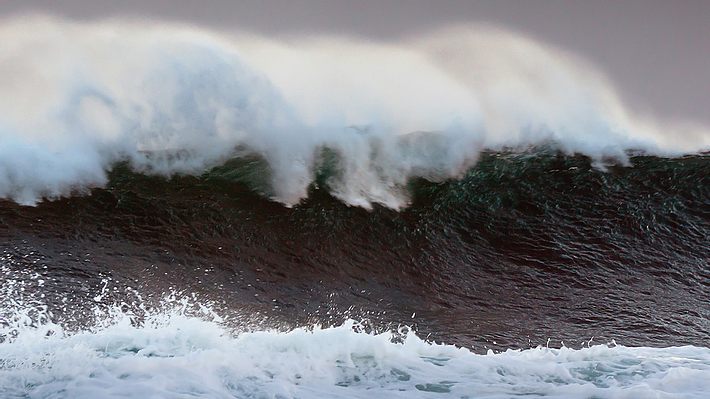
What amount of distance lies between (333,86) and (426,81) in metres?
0.77

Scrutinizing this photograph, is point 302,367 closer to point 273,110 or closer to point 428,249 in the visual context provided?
point 428,249

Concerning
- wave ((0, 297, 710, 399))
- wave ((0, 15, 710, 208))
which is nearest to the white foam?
wave ((0, 297, 710, 399))

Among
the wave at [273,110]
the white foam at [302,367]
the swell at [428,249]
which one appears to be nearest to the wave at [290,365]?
the white foam at [302,367]

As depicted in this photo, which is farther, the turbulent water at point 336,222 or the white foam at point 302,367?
the turbulent water at point 336,222

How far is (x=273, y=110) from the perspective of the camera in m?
5.26

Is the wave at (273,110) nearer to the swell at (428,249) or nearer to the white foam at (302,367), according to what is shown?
the swell at (428,249)

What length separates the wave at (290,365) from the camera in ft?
9.78

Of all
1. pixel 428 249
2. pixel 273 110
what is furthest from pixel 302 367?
pixel 273 110

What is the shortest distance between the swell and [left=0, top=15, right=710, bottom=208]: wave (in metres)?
0.16

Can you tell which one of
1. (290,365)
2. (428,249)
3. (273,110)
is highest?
(273,110)

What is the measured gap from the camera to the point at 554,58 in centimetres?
616

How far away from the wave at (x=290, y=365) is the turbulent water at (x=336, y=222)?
14mm

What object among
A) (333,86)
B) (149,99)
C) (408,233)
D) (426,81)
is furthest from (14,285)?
(426,81)

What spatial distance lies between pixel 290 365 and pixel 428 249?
67.0 inches
